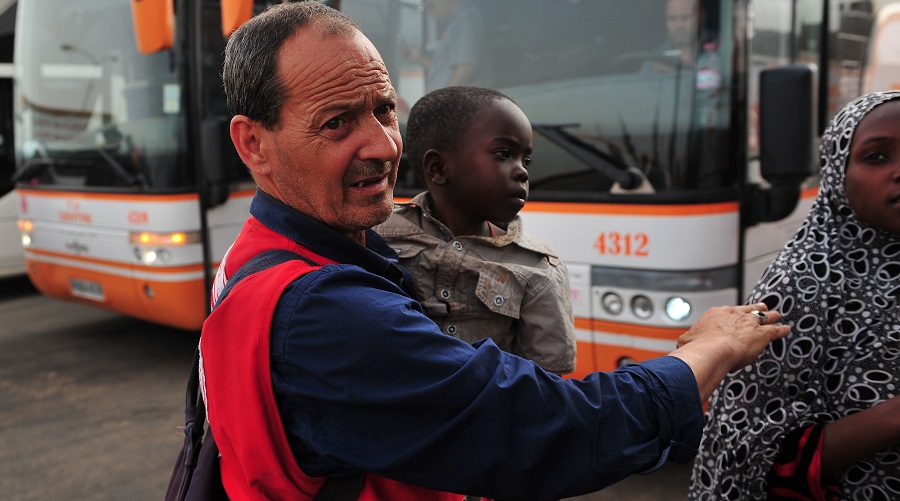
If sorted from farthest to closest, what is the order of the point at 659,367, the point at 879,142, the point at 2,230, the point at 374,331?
the point at 2,230 < the point at 879,142 < the point at 659,367 < the point at 374,331

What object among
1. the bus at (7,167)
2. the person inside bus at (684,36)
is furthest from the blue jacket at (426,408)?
the bus at (7,167)

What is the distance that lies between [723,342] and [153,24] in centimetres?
423

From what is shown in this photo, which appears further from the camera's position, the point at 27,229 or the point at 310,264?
the point at 27,229

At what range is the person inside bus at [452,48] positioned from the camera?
3.77 meters

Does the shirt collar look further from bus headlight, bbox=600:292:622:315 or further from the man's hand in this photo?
bus headlight, bbox=600:292:622:315

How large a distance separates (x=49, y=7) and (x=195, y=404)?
5.61 meters

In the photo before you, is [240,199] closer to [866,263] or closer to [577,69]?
[577,69]

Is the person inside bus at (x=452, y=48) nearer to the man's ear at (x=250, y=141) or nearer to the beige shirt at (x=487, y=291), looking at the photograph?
the beige shirt at (x=487, y=291)

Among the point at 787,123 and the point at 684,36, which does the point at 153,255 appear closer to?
the point at 684,36

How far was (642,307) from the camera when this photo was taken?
11.2 ft

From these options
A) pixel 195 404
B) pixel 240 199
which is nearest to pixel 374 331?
pixel 195 404

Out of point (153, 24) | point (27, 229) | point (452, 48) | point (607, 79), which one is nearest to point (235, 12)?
point (153, 24)

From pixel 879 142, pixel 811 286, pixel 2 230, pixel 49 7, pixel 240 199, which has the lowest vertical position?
pixel 2 230

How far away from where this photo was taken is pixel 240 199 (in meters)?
5.67
